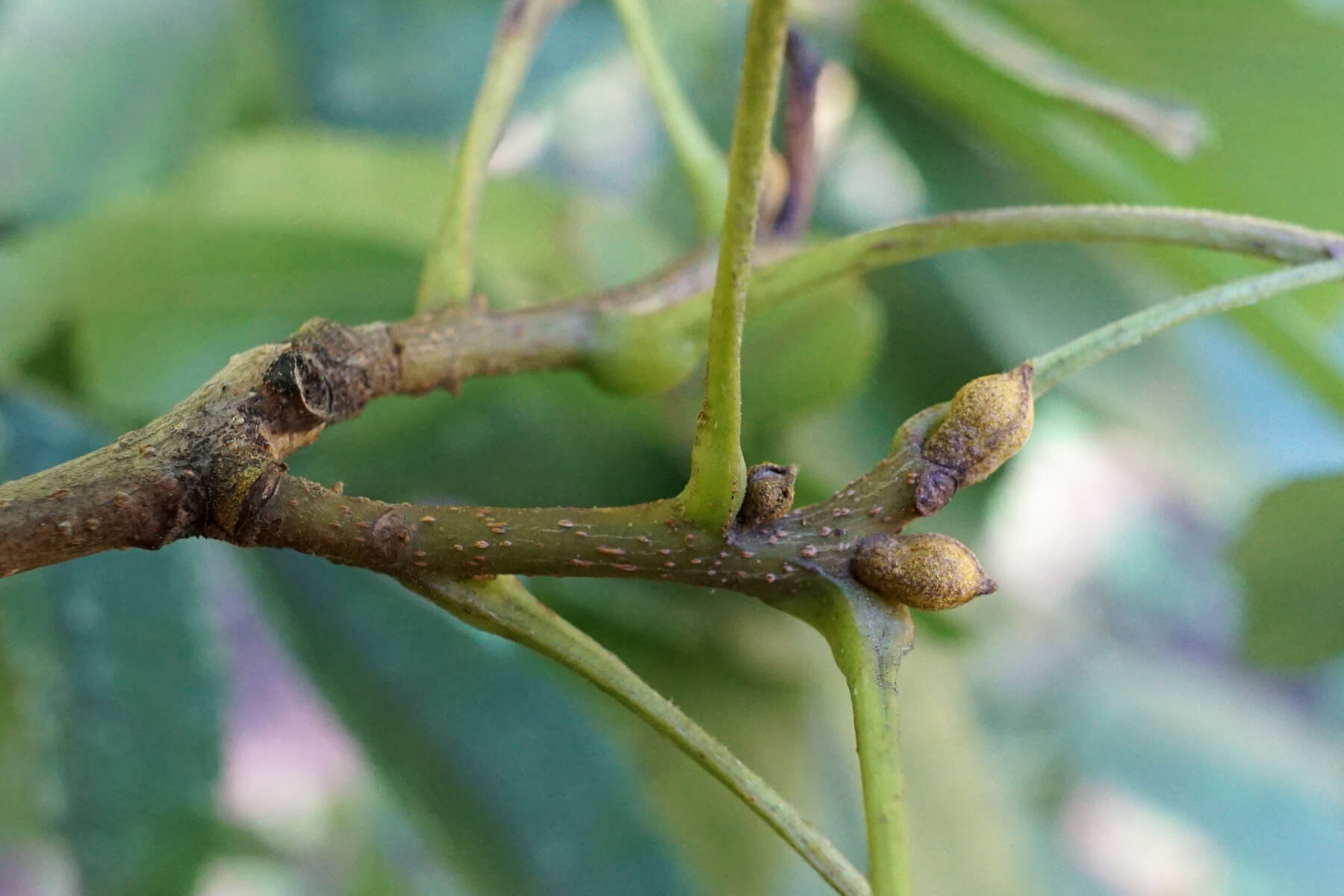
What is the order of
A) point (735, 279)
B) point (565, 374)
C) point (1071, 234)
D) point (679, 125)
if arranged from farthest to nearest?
point (565, 374), point (679, 125), point (1071, 234), point (735, 279)

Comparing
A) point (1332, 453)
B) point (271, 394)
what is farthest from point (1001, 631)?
point (271, 394)

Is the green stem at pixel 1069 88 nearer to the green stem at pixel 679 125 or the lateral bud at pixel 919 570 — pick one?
the green stem at pixel 679 125

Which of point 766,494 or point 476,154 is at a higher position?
point 476,154

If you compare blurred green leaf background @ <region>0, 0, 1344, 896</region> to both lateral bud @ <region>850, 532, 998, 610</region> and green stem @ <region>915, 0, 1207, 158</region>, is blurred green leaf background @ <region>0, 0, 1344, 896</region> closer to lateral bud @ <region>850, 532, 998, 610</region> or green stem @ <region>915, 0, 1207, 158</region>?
green stem @ <region>915, 0, 1207, 158</region>

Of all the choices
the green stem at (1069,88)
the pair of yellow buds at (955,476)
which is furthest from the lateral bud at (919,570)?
the green stem at (1069,88)

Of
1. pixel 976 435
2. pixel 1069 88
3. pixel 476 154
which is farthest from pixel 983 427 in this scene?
pixel 1069 88

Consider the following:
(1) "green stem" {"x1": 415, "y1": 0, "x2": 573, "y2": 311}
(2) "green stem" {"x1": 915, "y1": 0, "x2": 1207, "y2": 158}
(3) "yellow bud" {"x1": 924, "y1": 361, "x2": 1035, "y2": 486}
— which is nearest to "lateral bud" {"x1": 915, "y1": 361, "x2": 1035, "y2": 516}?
(3) "yellow bud" {"x1": 924, "y1": 361, "x2": 1035, "y2": 486}

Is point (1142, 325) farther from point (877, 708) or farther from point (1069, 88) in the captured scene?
point (1069, 88)
